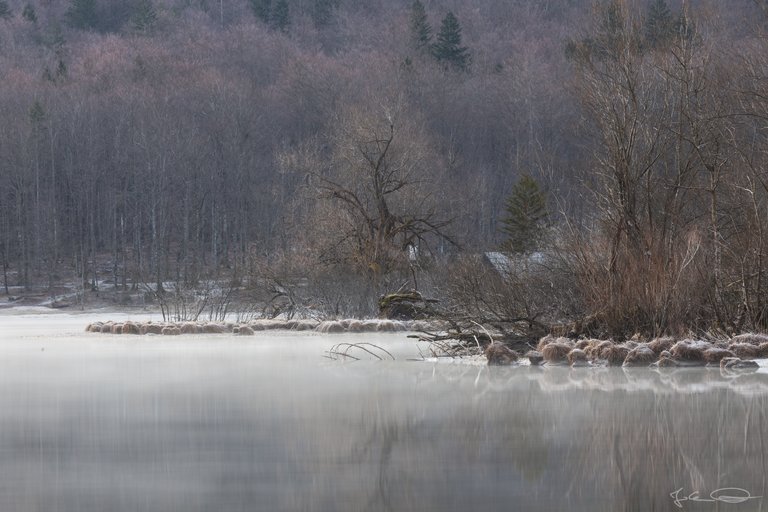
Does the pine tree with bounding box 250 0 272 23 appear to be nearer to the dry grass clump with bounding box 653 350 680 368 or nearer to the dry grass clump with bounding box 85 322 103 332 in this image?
the dry grass clump with bounding box 85 322 103 332

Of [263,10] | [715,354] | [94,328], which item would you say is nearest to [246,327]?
[94,328]

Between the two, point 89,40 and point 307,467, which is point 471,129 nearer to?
point 89,40

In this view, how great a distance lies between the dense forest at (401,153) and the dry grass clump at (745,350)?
102 centimetres

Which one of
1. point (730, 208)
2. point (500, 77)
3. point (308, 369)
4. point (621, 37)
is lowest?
point (308, 369)

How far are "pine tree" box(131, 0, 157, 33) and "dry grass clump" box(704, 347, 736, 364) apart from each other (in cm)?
7949

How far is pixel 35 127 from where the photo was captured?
60375 millimetres

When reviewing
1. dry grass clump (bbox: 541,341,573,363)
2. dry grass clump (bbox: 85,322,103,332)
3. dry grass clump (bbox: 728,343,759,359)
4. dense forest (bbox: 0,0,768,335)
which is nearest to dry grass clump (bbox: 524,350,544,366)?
dry grass clump (bbox: 541,341,573,363)

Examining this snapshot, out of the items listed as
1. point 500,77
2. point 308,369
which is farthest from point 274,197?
point 308,369

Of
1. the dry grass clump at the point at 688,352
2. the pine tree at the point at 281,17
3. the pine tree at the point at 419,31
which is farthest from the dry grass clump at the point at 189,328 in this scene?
the pine tree at the point at 281,17

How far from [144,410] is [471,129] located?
2379 inches

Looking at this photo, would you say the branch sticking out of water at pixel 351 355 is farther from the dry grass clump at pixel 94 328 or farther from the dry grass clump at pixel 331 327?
the dry grass clump at pixel 94 328
